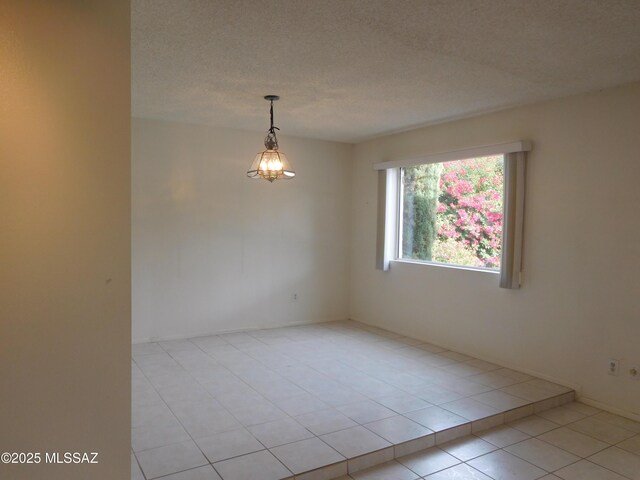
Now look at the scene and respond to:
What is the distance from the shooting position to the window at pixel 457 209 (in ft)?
13.2

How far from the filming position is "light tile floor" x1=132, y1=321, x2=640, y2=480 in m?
2.59

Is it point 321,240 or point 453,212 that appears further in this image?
point 321,240

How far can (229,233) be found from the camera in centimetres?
527

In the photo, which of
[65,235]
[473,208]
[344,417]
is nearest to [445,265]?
[473,208]

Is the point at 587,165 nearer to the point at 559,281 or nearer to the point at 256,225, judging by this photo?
the point at 559,281

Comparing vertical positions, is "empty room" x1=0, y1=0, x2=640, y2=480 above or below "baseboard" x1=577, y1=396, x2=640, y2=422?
above

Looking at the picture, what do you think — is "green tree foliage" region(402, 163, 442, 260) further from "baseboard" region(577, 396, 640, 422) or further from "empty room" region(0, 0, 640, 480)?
"baseboard" region(577, 396, 640, 422)

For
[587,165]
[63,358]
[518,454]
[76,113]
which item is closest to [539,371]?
[518,454]

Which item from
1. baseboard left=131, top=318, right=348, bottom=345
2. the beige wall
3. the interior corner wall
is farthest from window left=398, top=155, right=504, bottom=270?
the beige wall

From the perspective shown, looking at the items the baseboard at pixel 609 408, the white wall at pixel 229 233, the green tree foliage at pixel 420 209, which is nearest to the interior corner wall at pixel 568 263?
the baseboard at pixel 609 408

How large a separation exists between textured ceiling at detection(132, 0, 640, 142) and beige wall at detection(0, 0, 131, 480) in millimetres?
544

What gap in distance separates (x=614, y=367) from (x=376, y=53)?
9.31ft

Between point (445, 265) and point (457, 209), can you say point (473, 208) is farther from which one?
point (445, 265)

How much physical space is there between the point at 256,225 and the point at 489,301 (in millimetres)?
2702
